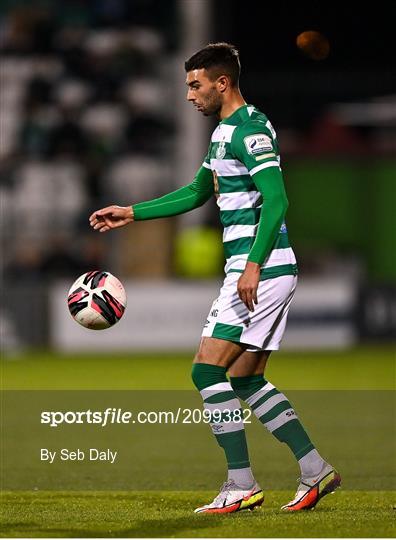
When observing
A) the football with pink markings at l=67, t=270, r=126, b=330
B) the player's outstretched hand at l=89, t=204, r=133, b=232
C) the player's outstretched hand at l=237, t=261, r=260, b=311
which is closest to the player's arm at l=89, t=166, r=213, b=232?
the player's outstretched hand at l=89, t=204, r=133, b=232

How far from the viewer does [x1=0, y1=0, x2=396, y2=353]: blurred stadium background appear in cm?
1808

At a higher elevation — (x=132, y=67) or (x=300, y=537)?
(x=132, y=67)

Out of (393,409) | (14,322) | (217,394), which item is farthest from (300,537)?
(14,322)

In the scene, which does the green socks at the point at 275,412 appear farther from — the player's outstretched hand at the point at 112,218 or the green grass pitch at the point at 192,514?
the player's outstretched hand at the point at 112,218

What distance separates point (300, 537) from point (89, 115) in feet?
61.3

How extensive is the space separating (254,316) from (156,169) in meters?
16.6

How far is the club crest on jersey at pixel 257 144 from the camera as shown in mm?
5902

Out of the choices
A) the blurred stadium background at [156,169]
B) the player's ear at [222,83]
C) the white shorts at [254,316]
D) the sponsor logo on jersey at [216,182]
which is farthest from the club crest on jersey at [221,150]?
the blurred stadium background at [156,169]

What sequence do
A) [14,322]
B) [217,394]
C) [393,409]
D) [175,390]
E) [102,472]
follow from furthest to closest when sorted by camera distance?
[14,322], [175,390], [393,409], [102,472], [217,394]

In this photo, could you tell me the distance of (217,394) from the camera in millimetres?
6105

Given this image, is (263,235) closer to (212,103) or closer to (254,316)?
(254,316)

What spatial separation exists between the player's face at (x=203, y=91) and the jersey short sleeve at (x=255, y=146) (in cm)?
21

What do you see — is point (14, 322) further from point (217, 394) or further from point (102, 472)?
point (217, 394)

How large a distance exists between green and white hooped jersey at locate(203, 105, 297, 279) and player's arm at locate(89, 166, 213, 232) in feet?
1.03
